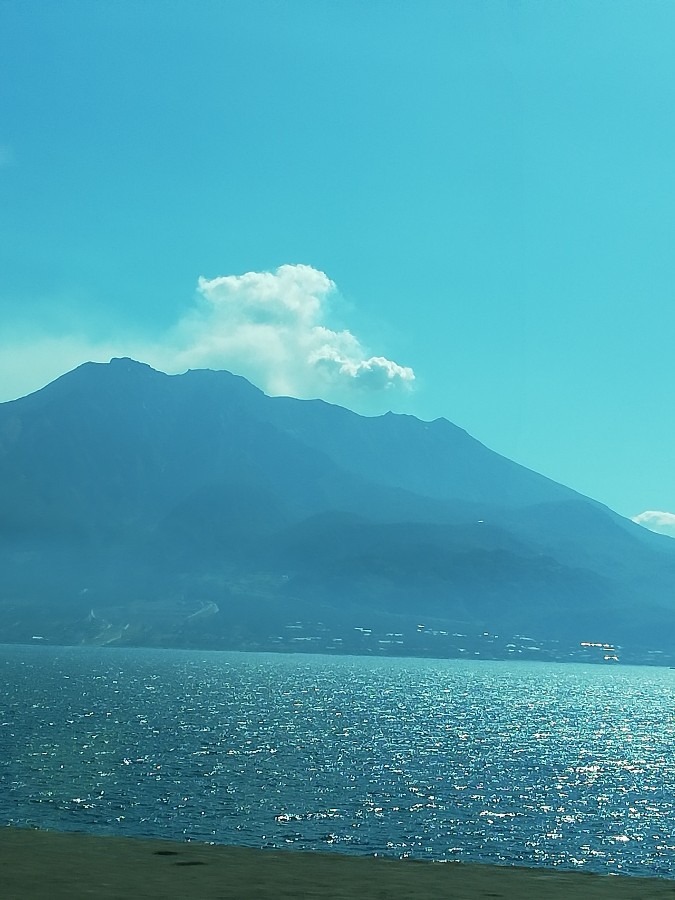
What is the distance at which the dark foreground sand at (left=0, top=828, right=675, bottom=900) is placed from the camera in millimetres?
21609

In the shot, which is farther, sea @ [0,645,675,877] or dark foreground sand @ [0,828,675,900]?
sea @ [0,645,675,877]

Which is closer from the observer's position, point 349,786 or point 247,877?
point 247,877

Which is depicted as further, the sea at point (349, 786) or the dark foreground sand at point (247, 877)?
the sea at point (349, 786)

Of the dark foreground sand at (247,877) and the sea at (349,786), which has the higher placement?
the dark foreground sand at (247,877)

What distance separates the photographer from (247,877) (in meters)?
23.7

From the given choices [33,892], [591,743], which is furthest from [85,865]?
[591,743]

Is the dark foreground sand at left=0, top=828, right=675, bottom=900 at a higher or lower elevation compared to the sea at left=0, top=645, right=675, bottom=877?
higher

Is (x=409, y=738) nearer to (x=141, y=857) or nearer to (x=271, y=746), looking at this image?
(x=271, y=746)

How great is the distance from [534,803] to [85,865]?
248 ft

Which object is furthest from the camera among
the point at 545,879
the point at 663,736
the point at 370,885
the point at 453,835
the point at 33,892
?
the point at 663,736

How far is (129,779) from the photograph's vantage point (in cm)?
9312

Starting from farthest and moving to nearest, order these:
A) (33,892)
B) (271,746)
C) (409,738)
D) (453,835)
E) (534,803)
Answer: (409,738), (271,746), (534,803), (453,835), (33,892)

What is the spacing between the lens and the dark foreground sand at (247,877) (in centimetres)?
2161

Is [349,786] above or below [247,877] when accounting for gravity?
below
